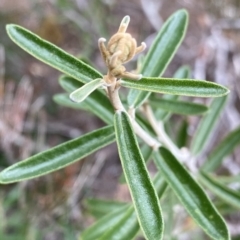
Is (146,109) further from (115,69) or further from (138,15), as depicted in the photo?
(138,15)

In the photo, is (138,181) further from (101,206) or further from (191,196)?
(101,206)

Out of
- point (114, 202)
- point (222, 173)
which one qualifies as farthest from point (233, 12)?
point (114, 202)

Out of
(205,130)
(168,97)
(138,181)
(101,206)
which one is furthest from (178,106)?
(101,206)

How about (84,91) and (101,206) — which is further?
(101,206)

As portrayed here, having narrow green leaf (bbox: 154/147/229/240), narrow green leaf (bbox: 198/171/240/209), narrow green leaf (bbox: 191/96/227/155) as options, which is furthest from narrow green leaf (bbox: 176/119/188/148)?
narrow green leaf (bbox: 154/147/229/240)

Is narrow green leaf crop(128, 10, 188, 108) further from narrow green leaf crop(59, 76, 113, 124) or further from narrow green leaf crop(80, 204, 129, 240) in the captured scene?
narrow green leaf crop(80, 204, 129, 240)

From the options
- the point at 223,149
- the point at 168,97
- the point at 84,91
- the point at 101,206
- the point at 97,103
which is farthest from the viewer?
the point at 101,206

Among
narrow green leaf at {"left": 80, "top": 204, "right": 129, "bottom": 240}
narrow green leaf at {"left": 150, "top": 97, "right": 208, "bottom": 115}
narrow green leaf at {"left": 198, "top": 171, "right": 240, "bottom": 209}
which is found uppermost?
narrow green leaf at {"left": 150, "top": 97, "right": 208, "bottom": 115}
